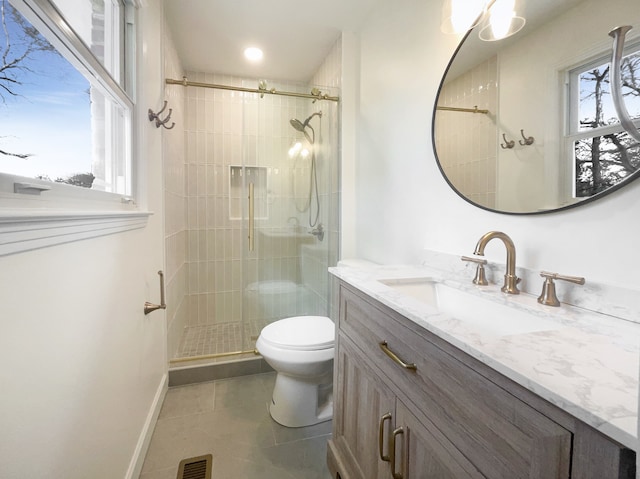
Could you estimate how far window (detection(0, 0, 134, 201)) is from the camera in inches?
25.6

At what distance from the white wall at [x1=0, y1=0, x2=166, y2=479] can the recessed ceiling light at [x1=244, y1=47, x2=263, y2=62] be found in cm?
96

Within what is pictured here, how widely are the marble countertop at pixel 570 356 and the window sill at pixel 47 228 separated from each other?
2.77 feet

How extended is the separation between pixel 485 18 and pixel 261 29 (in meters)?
1.66

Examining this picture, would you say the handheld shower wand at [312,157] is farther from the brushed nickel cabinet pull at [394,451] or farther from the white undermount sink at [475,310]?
the brushed nickel cabinet pull at [394,451]

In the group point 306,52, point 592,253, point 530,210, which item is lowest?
point 592,253

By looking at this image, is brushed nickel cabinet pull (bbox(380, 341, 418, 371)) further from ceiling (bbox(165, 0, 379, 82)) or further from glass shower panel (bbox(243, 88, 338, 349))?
ceiling (bbox(165, 0, 379, 82))

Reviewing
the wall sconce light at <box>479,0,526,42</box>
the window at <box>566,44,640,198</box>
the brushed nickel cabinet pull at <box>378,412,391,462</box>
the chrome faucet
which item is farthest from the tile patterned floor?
the wall sconce light at <box>479,0,526,42</box>

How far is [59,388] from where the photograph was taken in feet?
2.45

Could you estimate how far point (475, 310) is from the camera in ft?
3.41

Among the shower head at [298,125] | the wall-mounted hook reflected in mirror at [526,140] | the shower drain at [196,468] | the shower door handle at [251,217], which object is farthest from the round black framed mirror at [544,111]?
→ the shower drain at [196,468]

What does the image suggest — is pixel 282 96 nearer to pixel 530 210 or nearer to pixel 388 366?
pixel 530 210

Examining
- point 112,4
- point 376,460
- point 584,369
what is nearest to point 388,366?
point 376,460

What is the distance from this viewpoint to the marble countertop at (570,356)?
39cm

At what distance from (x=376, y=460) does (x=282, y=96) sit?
97.0 inches
